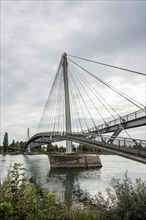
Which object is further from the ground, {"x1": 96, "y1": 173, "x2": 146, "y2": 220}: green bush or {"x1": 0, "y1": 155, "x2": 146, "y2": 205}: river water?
{"x1": 96, "y1": 173, "x2": 146, "y2": 220}: green bush

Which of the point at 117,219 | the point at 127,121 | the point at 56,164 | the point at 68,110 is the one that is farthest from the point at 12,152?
the point at 117,219

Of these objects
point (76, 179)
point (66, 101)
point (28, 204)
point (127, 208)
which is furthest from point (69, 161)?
point (28, 204)

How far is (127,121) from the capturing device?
→ 26562 mm

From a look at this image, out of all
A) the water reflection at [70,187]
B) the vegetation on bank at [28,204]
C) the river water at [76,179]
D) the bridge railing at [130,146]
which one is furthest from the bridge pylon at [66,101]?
the vegetation on bank at [28,204]

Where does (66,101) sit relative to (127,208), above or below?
above

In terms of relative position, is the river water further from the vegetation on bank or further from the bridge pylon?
the bridge pylon

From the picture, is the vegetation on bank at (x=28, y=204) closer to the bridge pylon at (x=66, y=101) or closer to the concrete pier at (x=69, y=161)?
the bridge pylon at (x=66, y=101)

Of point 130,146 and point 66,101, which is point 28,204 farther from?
point 66,101

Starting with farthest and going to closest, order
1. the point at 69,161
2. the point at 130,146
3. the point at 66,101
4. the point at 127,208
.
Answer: the point at 69,161
the point at 66,101
the point at 130,146
the point at 127,208

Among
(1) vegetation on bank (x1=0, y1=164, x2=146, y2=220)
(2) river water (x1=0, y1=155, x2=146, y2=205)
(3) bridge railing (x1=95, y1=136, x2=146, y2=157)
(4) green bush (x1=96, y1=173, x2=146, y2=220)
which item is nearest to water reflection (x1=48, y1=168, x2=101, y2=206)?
(2) river water (x1=0, y1=155, x2=146, y2=205)

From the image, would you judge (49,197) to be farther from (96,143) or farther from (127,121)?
(127,121)

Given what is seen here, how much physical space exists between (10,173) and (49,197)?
4.09 feet

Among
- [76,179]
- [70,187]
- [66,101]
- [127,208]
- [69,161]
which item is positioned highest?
[66,101]

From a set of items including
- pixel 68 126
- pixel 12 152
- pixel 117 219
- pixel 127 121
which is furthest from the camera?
pixel 12 152
